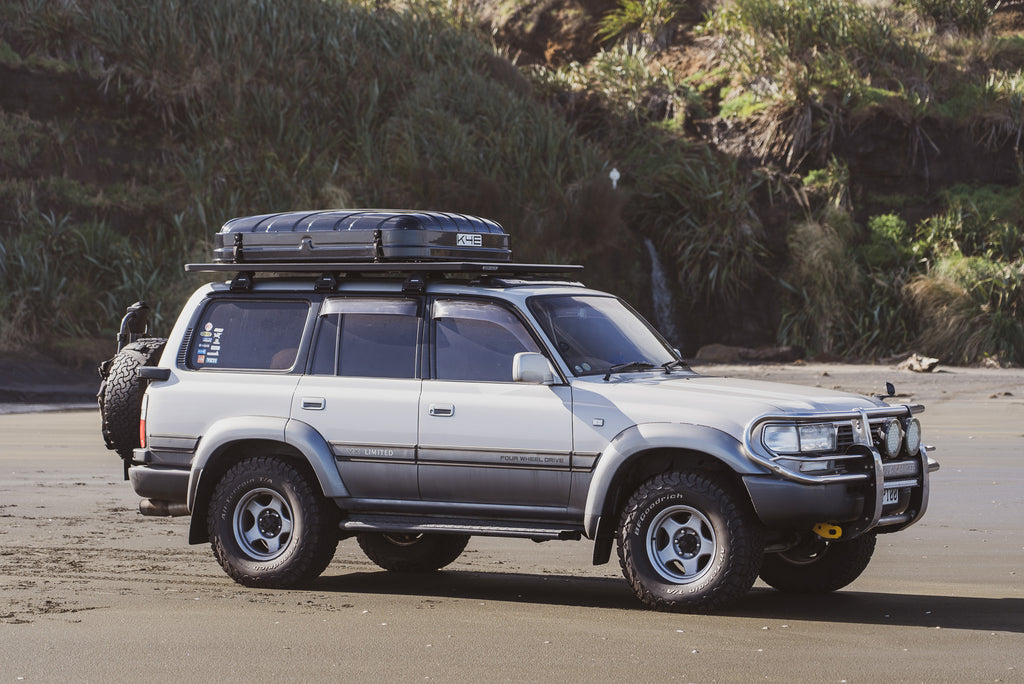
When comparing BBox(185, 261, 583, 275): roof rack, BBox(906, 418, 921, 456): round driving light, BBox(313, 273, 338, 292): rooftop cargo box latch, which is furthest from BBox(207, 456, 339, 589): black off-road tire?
BBox(906, 418, 921, 456): round driving light

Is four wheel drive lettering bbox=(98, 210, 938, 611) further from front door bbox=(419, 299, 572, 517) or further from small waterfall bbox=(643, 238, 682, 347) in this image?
small waterfall bbox=(643, 238, 682, 347)

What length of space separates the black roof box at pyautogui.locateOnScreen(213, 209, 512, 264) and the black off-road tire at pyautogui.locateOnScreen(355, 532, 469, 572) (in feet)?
5.91

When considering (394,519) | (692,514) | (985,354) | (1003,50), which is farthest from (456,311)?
(1003,50)

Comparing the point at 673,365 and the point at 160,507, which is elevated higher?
the point at 673,365

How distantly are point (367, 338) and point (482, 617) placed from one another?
1.91m

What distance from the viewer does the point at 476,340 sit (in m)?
9.21

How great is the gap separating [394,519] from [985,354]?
18.6 m

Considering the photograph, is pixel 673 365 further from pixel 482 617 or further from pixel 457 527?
pixel 482 617

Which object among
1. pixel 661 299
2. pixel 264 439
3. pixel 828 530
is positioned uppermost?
pixel 661 299

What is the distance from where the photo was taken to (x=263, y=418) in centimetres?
940

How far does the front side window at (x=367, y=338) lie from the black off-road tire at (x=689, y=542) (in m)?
1.68

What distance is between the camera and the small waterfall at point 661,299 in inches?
1144

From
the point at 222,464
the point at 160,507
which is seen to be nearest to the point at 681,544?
the point at 222,464

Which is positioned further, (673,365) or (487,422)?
(673,365)
